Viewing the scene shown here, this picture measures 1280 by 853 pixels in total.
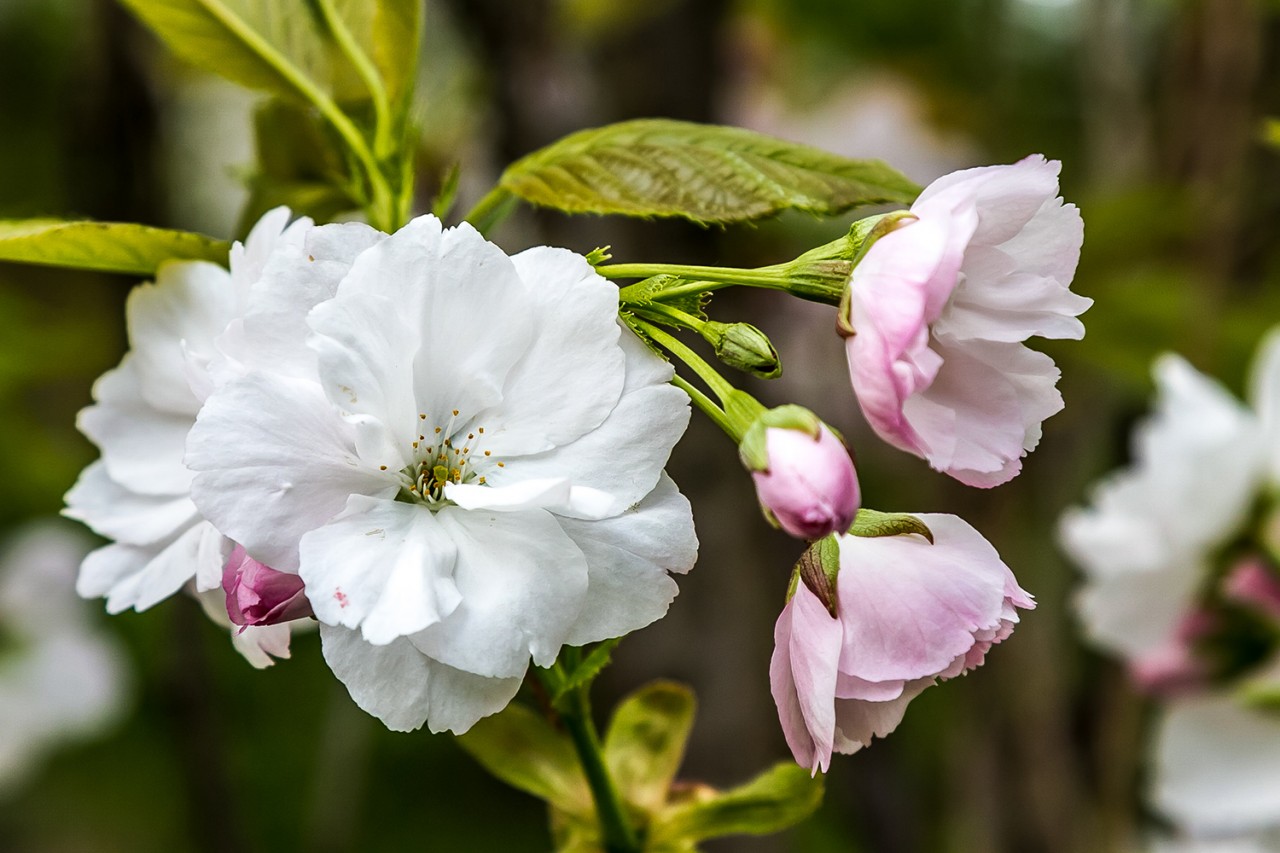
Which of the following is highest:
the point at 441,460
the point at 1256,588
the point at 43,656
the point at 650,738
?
the point at 441,460

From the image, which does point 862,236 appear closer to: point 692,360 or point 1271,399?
point 692,360

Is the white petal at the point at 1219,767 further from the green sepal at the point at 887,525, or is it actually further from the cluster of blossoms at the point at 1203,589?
the green sepal at the point at 887,525

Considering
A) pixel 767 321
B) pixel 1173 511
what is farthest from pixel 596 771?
pixel 767 321

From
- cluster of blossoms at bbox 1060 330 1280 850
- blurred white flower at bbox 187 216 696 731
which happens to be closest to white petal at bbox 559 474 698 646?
blurred white flower at bbox 187 216 696 731

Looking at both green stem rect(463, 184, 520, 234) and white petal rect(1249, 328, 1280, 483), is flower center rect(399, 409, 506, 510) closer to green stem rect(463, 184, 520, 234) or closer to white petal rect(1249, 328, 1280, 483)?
green stem rect(463, 184, 520, 234)

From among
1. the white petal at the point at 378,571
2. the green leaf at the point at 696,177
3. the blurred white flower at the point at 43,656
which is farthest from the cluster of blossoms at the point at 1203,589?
the blurred white flower at the point at 43,656

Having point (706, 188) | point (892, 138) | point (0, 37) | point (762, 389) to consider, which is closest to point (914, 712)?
point (762, 389)
